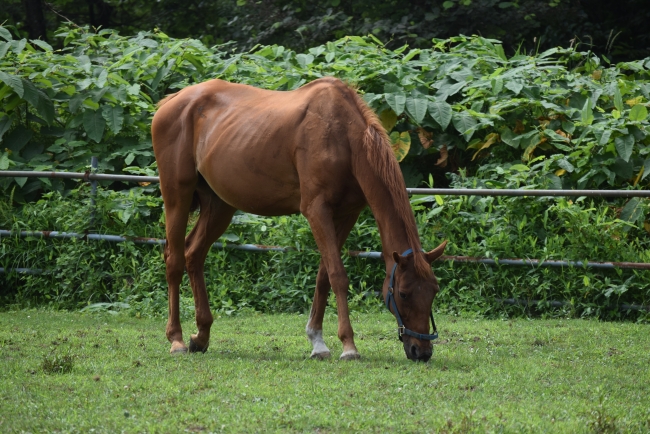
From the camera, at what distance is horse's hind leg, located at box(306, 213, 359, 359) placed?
6.45 metres

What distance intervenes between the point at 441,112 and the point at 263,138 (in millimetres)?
4115

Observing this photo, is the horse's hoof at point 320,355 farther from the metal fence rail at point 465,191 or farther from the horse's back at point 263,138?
the metal fence rail at point 465,191

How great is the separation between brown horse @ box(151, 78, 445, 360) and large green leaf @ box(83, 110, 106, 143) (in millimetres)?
3342

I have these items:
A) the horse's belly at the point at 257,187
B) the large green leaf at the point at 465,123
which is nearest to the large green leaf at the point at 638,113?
the large green leaf at the point at 465,123

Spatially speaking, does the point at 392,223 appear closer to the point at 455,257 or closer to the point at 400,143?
the point at 455,257

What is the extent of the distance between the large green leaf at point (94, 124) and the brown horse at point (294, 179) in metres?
3.34

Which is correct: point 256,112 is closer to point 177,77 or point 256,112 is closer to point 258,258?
point 258,258

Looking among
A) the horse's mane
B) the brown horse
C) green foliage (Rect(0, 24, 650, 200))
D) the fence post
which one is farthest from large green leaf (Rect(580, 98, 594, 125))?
the fence post

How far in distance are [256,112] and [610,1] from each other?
1190cm

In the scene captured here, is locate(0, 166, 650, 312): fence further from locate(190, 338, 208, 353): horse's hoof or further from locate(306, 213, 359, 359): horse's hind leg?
locate(190, 338, 208, 353): horse's hoof

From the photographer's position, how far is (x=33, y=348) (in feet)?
22.2

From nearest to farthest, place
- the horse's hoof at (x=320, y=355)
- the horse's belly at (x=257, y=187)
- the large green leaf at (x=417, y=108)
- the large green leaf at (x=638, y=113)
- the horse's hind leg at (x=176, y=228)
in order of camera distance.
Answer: the horse's hoof at (x=320, y=355) < the horse's belly at (x=257, y=187) < the horse's hind leg at (x=176, y=228) < the large green leaf at (x=638, y=113) < the large green leaf at (x=417, y=108)

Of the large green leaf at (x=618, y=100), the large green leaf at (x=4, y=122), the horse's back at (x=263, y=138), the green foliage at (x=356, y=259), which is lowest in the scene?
the green foliage at (x=356, y=259)

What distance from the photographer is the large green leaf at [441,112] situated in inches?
403
